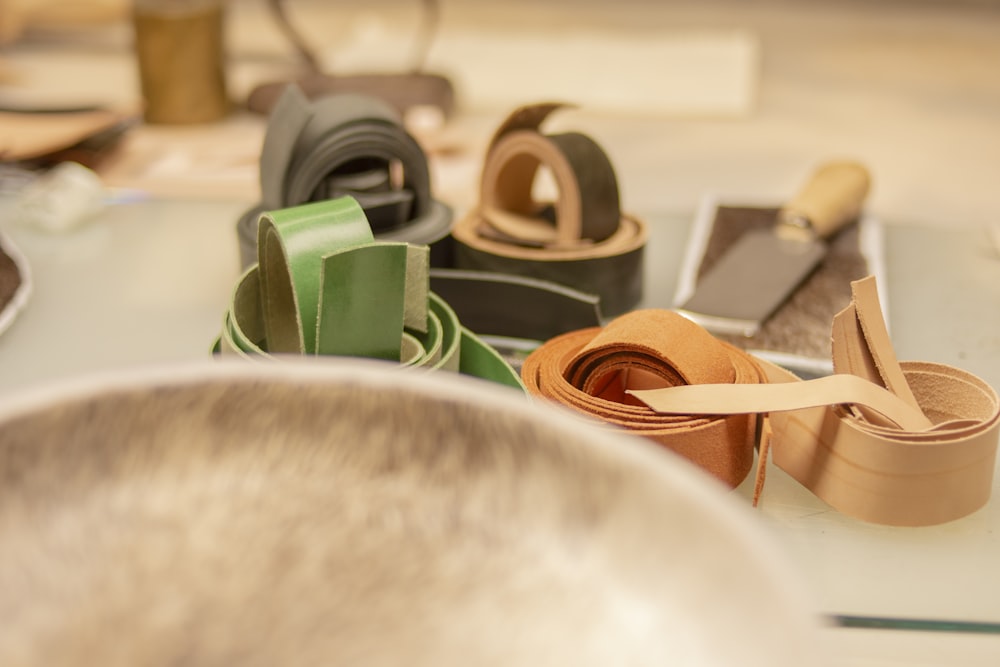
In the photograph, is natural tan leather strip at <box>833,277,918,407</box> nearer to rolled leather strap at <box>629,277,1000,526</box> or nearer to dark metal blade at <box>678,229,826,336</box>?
rolled leather strap at <box>629,277,1000,526</box>

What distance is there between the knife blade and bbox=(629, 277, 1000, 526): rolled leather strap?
→ 172mm

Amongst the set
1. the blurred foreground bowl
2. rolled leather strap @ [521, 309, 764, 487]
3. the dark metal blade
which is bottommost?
the dark metal blade

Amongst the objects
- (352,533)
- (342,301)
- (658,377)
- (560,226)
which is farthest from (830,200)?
(352,533)

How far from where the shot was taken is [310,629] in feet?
0.96

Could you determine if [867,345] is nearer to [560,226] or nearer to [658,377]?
[658,377]

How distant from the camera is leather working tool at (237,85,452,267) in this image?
0.74 meters

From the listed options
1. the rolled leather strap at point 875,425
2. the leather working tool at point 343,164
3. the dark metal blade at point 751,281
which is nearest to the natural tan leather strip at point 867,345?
the rolled leather strap at point 875,425

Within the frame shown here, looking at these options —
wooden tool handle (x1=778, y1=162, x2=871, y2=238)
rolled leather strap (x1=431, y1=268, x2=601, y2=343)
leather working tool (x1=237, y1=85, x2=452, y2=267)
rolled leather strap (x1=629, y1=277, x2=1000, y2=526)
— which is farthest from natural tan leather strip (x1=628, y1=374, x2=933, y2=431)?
wooden tool handle (x1=778, y1=162, x2=871, y2=238)

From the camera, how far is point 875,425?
544 mm

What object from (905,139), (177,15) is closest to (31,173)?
(177,15)

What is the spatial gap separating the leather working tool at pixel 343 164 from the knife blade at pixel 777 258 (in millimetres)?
205

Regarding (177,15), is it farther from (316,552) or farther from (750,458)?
(316,552)

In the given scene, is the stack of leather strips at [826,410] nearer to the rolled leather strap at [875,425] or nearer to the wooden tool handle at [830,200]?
the rolled leather strap at [875,425]

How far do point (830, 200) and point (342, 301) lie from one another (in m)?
0.57
